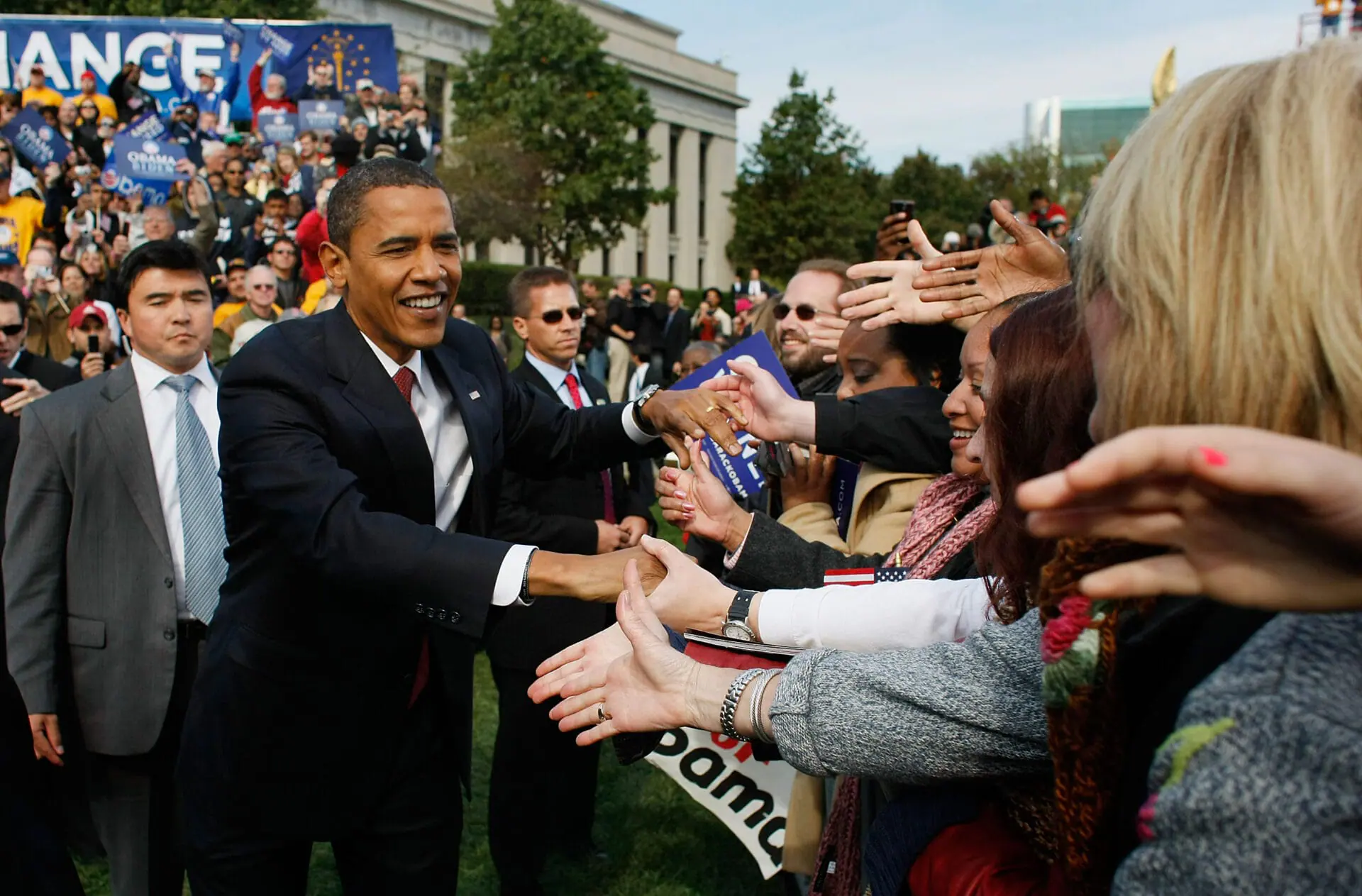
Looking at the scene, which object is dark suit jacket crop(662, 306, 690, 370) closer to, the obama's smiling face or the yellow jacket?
the yellow jacket

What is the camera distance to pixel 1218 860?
1002 millimetres

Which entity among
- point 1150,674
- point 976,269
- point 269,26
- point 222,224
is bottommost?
point 1150,674

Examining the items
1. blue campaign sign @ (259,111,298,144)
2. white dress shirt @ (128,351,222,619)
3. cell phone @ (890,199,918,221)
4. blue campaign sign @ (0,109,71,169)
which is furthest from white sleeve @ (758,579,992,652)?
blue campaign sign @ (0,109,71,169)

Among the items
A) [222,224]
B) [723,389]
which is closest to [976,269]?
[723,389]

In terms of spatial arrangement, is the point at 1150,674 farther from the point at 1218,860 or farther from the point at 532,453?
the point at 532,453

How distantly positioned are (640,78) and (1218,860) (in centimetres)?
6459

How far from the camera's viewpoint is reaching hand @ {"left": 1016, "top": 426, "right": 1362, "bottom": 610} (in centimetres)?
88

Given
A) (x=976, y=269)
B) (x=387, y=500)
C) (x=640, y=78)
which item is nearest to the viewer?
(x=387, y=500)

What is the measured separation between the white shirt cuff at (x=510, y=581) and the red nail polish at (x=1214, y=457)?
1.77 metres

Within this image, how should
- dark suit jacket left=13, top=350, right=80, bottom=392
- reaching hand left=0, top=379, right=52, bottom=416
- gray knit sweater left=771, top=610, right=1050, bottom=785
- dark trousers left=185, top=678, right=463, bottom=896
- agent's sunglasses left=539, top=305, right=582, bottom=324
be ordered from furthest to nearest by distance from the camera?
dark suit jacket left=13, top=350, right=80, bottom=392 < agent's sunglasses left=539, top=305, right=582, bottom=324 < reaching hand left=0, top=379, right=52, bottom=416 < dark trousers left=185, top=678, right=463, bottom=896 < gray knit sweater left=771, top=610, right=1050, bottom=785

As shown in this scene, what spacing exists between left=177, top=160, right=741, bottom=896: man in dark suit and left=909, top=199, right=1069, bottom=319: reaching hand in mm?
657

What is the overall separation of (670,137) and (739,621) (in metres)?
66.3

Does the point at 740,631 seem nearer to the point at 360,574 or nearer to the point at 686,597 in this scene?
the point at 686,597

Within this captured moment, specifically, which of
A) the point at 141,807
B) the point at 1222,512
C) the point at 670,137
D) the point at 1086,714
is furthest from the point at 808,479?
the point at 670,137
